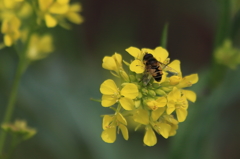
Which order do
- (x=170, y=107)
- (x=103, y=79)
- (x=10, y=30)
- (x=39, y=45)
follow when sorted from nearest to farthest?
(x=170, y=107) < (x=10, y=30) < (x=39, y=45) < (x=103, y=79)

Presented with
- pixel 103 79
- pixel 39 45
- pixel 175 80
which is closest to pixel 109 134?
pixel 175 80

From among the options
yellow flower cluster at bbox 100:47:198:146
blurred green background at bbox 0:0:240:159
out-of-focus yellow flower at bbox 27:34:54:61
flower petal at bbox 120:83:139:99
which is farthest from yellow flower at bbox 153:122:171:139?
out-of-focus yellow flower at bbox 27:34:54:61

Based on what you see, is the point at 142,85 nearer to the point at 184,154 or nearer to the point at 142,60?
the point at 142,60

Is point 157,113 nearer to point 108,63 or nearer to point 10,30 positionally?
point 108,63

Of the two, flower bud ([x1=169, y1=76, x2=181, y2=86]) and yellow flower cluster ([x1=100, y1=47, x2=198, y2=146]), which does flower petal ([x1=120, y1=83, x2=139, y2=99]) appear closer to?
yellow flower cluster ([x1=100, y1=47, x2=198, y2=146])

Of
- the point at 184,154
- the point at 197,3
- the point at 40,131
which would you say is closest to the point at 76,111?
the point at 40,131

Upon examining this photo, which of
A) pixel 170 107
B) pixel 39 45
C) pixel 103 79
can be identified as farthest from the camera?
pixel 103 79
